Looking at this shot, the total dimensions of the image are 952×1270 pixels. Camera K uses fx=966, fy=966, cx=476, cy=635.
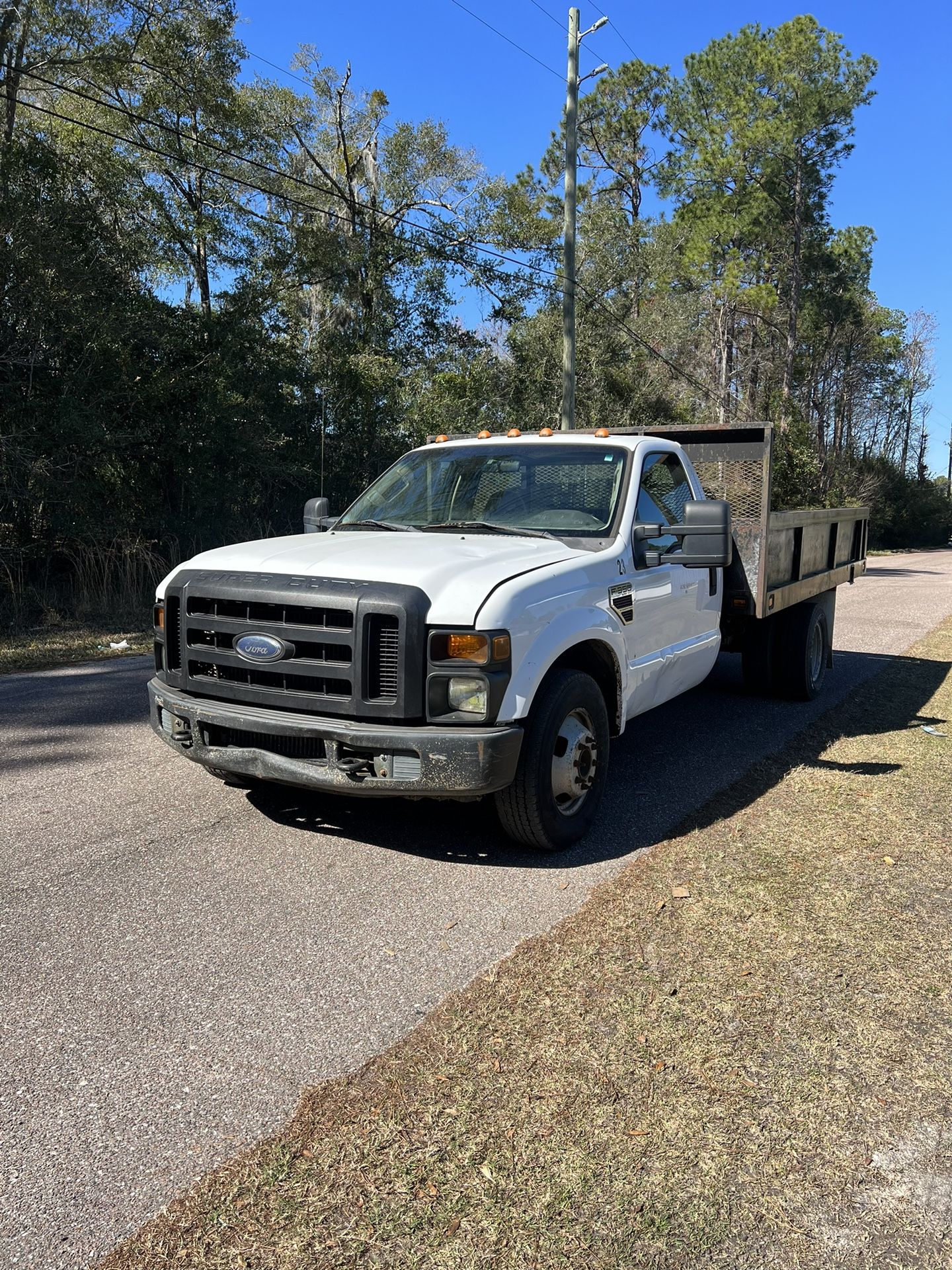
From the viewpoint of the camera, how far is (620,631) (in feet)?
16.0

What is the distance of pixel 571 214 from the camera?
→ 1970 cm

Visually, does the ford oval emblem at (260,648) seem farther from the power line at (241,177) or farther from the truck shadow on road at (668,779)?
the power line at (241,177)

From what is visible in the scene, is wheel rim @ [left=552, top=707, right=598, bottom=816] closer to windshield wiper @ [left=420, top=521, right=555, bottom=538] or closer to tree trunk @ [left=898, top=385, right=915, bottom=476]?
windshield wiper @ [left=420, top=521, right=555, bottom=538]

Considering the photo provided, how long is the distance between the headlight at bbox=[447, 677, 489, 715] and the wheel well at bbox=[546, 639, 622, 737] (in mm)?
740

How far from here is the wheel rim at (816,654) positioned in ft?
26.9

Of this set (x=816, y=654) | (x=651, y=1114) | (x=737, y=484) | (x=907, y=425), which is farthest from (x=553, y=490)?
(x=907, y=425)

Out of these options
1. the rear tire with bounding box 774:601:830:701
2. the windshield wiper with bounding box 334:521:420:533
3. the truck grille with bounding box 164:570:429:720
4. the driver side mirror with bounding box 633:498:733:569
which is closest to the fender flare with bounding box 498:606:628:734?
the truck grille with bounding box 164:570:429:720

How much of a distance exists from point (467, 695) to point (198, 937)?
139 cm

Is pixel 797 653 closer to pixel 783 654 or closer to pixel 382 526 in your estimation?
pixel 783 654

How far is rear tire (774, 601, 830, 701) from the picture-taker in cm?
793

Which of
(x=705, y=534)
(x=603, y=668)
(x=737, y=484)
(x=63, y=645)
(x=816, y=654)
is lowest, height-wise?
(x=63, y=645)

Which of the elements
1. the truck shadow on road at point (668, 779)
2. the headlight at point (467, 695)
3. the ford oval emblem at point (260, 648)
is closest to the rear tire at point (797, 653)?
the truck shadow on road at point (668, 779)

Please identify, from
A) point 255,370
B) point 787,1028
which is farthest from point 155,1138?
point 255,370

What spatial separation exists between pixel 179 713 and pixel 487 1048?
224cm
